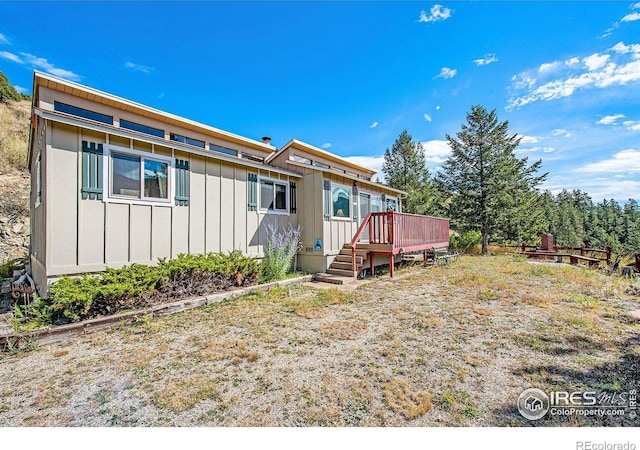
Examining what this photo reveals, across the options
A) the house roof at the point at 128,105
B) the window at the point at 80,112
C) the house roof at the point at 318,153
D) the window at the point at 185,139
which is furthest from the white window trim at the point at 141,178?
the house roof at the point at 318,153

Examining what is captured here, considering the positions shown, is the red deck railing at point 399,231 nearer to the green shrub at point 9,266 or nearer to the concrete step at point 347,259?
the concrete step at point 347,259

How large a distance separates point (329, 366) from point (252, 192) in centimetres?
608

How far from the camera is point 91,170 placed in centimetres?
523

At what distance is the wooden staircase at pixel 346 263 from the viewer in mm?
8461

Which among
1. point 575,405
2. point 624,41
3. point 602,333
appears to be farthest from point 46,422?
point 624,41

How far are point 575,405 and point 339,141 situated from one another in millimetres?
19916

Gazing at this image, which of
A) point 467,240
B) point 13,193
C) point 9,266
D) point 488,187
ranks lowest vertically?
point 9,266

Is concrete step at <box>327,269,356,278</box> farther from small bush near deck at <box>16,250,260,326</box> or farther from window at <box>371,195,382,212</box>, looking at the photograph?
window at <box>371,195,382,212</box>

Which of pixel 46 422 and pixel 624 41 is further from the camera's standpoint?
pixel 624 41

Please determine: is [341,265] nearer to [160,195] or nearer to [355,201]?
[355,201]

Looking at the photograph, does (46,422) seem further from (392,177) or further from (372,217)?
(392,177)

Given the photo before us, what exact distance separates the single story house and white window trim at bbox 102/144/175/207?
2 cm

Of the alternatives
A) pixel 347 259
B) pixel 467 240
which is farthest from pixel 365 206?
pixel 467 240

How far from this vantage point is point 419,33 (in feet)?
28.1
